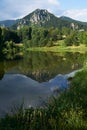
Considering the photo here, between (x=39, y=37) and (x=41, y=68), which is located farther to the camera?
(x=39, y=37)

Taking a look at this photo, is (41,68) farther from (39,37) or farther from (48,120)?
(39,37)

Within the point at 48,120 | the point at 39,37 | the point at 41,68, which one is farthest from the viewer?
the point at 39,37

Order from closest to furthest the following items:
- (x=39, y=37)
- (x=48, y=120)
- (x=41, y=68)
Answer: (x=48, y=120) → (x=41, y=68) → (x=39, y=37)

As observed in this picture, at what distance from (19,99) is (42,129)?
19.9 meters

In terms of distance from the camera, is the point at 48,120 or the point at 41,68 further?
the point at 41,68

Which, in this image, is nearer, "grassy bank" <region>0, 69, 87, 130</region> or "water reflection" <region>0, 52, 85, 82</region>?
"grassy bank" <region>0, 69, 87, 130</region>

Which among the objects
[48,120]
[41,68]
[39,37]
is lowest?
[41,68]

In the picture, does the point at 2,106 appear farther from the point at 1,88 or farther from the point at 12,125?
the point at 12,125

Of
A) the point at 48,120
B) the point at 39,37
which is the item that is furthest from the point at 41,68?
the point at 39,37

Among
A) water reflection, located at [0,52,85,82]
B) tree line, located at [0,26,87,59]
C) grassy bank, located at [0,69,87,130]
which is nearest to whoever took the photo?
grassy bank, located at [0,69,87,130]

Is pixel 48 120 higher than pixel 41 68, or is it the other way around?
pixel 48 120

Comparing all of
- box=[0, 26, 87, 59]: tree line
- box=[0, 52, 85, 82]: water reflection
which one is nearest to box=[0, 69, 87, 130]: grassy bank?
box=[0, 52, 85, 82]: water reflection

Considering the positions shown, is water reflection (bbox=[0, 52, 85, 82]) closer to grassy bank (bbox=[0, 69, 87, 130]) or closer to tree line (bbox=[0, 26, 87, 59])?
grassy bank (bbox=[0, 69, 87, 130])

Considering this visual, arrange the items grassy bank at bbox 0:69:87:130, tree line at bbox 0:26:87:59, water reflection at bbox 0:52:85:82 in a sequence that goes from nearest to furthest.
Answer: grassy bank at bbox 0:69:87:130 → water reflection at bbox 0:52:85:82 → tree line at bbox 0:26:87:59
